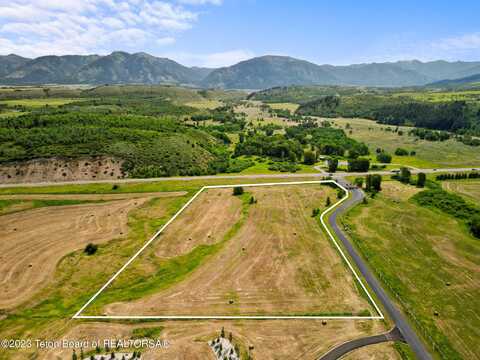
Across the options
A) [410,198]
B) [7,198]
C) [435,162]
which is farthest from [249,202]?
[435,162]

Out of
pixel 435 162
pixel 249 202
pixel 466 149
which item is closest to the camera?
pixel 249 202

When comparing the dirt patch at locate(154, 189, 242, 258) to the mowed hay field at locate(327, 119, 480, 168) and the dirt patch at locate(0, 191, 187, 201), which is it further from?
the mowed hay field at locate(327, 119, 480, 168)

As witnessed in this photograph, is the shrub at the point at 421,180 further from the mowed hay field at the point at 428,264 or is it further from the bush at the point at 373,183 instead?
the mowed hay field at the point at 428,264

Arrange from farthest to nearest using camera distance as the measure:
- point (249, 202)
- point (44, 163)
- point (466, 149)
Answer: point (466, 149) → point (44, 163) → point (249, 202)

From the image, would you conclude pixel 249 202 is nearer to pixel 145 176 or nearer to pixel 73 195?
pixel 145 176

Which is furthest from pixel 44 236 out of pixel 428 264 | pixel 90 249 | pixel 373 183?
pixel 373 183

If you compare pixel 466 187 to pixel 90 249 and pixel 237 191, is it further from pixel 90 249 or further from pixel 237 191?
pixel 90 249

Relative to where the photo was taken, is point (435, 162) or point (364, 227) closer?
point (364, 227)
